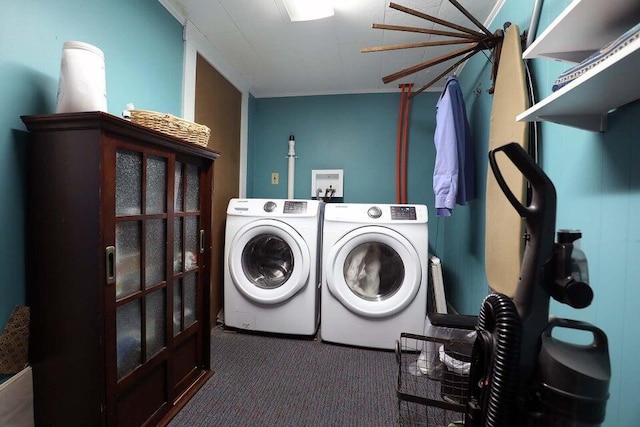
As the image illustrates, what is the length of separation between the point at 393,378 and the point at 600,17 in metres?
1.72

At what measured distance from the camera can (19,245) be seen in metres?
0.94

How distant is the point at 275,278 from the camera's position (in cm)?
209

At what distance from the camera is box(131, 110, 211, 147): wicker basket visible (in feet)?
3.48

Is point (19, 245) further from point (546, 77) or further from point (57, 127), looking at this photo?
point (546, 77)

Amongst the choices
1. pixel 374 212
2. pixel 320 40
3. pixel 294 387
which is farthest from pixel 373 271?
pixel 320 40

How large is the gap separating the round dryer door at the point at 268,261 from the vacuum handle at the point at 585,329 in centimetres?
145

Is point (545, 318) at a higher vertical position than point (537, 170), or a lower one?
lower

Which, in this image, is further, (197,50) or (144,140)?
(197,50)

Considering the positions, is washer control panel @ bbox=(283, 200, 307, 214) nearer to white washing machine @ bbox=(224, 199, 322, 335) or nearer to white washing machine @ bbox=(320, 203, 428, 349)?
white washing machine @ bbox=(224, 199, 322, 335)

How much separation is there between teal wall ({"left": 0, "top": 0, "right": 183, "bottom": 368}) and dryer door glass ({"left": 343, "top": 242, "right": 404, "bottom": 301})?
1616mm

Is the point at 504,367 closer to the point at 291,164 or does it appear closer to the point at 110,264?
the point at 110,264

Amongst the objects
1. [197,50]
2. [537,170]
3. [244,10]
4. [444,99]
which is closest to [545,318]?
[537,170]

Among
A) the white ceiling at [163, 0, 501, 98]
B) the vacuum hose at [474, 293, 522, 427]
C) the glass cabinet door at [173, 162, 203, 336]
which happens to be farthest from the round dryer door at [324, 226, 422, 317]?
the white ceiling at [163, 0, 501, 98]

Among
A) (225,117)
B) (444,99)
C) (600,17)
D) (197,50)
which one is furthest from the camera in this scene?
(225,117)
